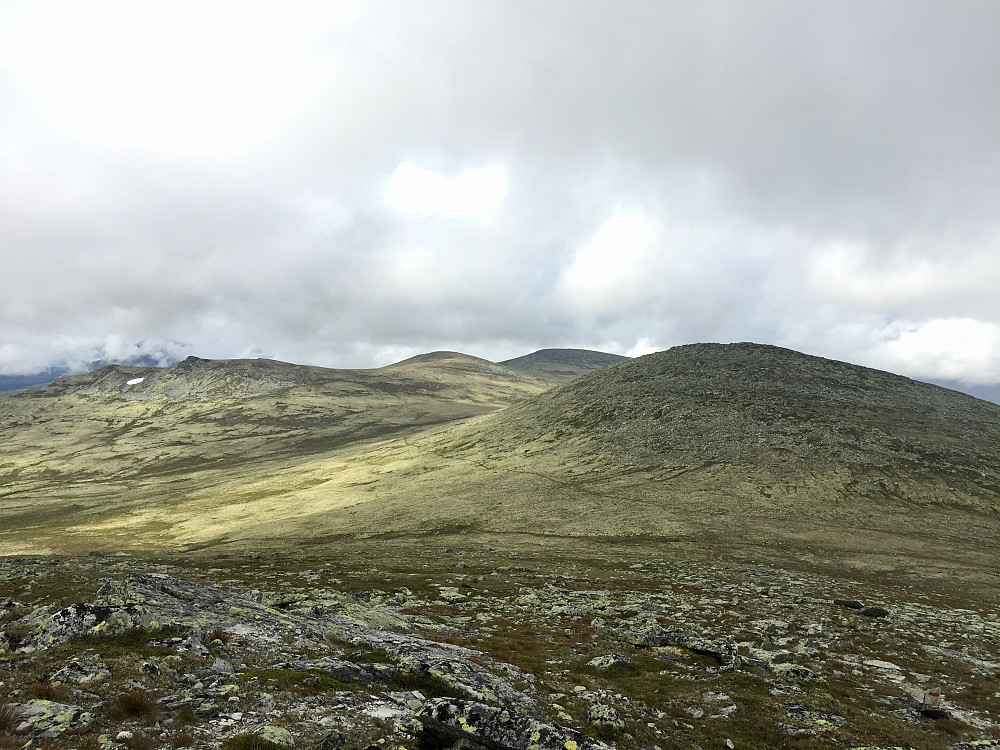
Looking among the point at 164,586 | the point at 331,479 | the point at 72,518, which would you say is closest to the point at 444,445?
the point at 331,479

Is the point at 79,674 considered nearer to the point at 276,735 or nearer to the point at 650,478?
the point at 276,735

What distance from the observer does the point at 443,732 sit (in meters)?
11.3

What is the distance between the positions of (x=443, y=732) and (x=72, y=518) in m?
132

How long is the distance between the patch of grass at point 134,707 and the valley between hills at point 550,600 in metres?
Answer: 0.06

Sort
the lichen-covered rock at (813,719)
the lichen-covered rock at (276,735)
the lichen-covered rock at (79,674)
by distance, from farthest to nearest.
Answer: the lichen-covered rock at (813,719), the lichen-covered rock at (79,674), the lichen-covered rock at (276,735)

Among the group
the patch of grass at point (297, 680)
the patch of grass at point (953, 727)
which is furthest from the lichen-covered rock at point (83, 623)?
the patch of grass at point (953, 727)

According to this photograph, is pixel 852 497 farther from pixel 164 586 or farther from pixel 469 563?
pixel 164 586

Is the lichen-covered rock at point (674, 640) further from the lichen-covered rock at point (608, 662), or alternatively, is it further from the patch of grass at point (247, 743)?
the patch of grass at point (247, 743)

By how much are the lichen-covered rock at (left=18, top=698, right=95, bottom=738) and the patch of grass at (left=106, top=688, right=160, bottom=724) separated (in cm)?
62

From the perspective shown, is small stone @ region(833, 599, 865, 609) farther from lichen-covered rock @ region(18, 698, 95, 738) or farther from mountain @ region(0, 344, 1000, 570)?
lichen-covered rock @ region(18, 698, 95, 738)

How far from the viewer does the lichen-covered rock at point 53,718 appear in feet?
31.6

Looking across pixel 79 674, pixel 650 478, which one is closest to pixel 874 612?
pixel 79 674

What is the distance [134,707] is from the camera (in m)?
11.2

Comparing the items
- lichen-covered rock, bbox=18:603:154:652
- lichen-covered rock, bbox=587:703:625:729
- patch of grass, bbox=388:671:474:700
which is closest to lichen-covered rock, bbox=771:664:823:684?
lichen-covered rock, bbox=587:703:625:729
